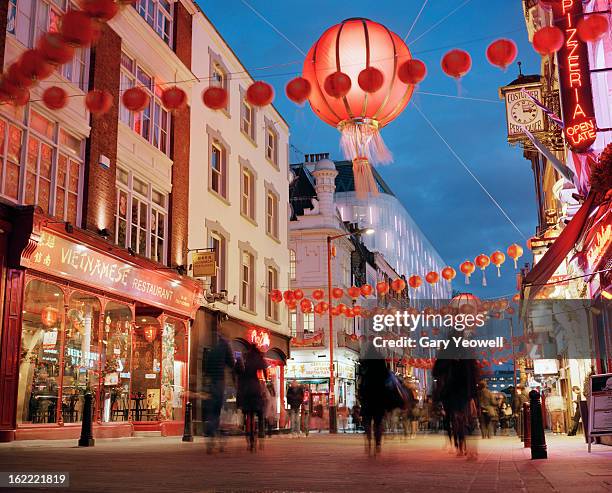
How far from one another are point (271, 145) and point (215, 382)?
22624 mm

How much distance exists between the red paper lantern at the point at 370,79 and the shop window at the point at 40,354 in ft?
31.4

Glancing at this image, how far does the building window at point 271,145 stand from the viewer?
32281mm

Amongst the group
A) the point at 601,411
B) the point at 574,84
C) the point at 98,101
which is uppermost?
the point at 574,84

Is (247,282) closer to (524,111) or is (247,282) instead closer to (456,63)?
(524,111)

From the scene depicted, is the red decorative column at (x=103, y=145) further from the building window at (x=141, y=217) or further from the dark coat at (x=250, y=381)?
the dark coat at (x=250, y=381)

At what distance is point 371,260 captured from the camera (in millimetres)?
60156

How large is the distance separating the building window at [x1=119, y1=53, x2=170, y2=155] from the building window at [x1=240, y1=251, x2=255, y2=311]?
7.21 meters

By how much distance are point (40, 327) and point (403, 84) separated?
10.3 m

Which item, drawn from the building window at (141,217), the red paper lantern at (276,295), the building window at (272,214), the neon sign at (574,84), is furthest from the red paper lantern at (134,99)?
the building window at (272,214)

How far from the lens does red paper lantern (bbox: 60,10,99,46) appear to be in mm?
8914

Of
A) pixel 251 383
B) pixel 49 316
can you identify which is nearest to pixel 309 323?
pixel 49 316

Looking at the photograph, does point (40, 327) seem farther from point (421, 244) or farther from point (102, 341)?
point (421, 244)

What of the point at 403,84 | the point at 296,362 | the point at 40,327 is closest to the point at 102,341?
the point at 40,327

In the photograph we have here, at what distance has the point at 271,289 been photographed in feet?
102
